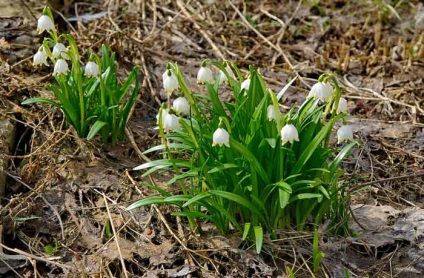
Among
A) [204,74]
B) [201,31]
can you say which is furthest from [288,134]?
[201,31]

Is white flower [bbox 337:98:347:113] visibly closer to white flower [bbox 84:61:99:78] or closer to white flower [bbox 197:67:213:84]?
white flower [bbox 197:67:213:84]

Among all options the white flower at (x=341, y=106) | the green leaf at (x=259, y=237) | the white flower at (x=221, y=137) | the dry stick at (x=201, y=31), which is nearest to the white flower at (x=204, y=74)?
the white flower at (x=221, y=137)

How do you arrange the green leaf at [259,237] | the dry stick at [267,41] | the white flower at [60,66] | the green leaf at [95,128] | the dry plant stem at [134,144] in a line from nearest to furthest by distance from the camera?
the green leaf at [259,237] → the white flower at [60,66] → the green leaf at [95,128] → the dry plant stem at [134,144] → the dry stick at [267,41]

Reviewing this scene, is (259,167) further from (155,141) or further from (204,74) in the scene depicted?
(155,141)

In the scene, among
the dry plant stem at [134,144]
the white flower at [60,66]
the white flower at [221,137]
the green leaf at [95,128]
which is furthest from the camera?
the dry plant stem at [134,144]

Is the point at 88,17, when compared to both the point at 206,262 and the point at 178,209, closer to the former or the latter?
the point at 178,209

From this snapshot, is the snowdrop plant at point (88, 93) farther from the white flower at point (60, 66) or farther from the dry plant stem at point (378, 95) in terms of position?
the dry plant stem at point (378, 95)

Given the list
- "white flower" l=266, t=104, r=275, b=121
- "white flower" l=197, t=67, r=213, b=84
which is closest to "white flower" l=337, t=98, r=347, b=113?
"white flower" l=266, t=104, r=275, b=121
